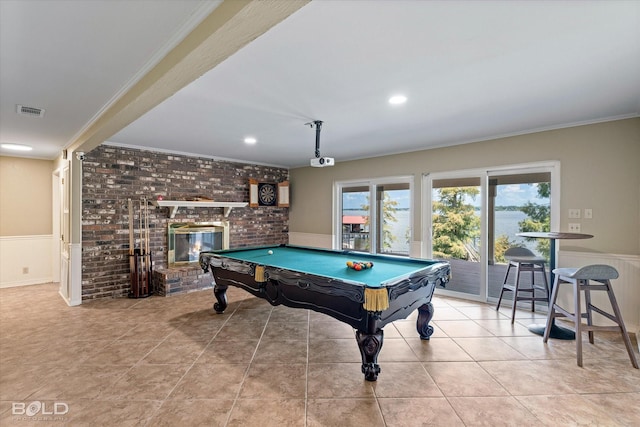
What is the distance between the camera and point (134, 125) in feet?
12.1

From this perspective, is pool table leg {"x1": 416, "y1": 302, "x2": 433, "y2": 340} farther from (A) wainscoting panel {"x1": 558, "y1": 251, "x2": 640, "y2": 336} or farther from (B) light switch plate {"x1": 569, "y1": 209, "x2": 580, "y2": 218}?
(B) light switch plate {"x1": 569, "y1": 209, "x2": 580, "y2": 218}

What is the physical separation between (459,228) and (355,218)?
1.94m

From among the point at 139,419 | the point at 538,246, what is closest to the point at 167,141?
the point at 139,419

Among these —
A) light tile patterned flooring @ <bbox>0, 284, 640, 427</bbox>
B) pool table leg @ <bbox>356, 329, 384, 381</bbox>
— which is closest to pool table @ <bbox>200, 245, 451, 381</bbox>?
pool table leg @ <bbox>356, 329, 384, 381</bbox>

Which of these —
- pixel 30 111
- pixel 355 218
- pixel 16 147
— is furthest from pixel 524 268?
pixel 16 147

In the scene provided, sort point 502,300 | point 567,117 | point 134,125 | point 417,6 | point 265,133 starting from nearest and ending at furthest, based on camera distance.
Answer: point 417,6 → point 567,117 → point 134,125 → point 265,133 → point 502,300

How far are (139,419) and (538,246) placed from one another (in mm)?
4695

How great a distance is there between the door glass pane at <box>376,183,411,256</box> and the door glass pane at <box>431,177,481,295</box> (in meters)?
0.47

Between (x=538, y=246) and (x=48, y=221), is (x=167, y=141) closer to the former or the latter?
(x=48, y=221)

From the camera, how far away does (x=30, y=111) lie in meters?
2.95

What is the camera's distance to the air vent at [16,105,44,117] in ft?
9.43

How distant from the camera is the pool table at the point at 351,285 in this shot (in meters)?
2.34

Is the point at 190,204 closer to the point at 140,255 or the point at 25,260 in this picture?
the point at 140,255

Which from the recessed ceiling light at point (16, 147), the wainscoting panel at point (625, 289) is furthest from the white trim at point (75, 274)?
the wainscoting panel at point (625, 289)
